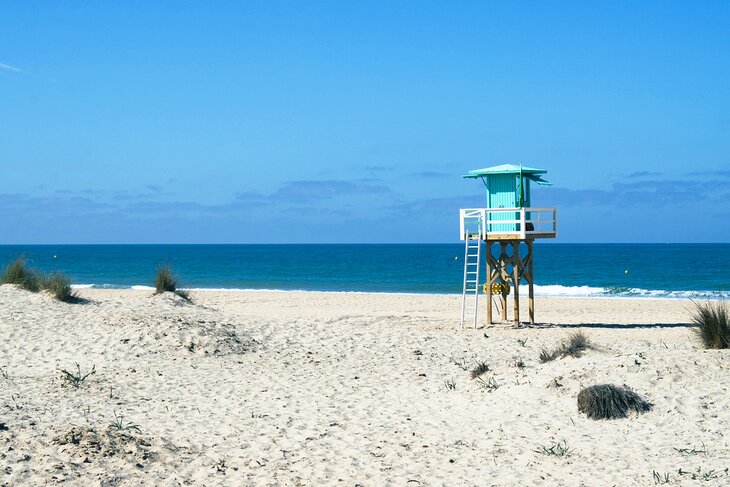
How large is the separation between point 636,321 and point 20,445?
1839 cm

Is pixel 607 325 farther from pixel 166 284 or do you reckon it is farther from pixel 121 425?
pixel 121 425

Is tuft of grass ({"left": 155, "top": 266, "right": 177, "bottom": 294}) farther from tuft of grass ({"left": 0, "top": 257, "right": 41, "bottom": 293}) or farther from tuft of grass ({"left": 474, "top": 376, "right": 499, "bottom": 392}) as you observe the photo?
tuft of grass ({"left": 474, "top": 376, "right": 499, "bottom": 392})

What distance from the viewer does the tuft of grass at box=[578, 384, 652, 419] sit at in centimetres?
898

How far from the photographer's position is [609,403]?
9000mm

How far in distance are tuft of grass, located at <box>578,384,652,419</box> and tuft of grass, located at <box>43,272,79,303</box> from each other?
12.5 meters

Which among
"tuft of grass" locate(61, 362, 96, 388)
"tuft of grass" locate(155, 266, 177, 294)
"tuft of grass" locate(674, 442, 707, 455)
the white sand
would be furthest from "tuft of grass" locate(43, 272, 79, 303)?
"tuft of grass" locate(674, 442, 707, 455)

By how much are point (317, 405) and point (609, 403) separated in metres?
3.64

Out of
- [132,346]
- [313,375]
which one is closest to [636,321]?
[313,375]

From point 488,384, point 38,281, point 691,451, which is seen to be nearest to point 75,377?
point 488,384

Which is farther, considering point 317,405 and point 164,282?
point 164,282

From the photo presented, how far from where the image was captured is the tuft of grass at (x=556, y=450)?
7636 mm

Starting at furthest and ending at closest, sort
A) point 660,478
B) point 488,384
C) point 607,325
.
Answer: point 607,325 < point 488,384 < point 660,478

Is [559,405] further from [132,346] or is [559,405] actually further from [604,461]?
[132,346]

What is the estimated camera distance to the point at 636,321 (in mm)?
21969
